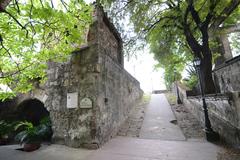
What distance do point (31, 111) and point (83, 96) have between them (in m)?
3.38

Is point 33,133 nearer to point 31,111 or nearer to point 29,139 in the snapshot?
point 29,139

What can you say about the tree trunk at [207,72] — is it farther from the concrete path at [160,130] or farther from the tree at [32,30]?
the tree at [32,30]

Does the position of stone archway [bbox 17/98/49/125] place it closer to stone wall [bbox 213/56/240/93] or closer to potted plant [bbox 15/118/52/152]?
potted plant [bbox 15/118/52/152]

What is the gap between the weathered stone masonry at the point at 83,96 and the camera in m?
3.83

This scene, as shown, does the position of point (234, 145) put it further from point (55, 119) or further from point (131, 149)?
point (55, 119)

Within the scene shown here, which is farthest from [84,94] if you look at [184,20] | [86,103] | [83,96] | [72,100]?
[184,20]

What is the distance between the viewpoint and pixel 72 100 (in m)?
4.09

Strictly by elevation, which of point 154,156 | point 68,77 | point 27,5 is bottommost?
point 154,156

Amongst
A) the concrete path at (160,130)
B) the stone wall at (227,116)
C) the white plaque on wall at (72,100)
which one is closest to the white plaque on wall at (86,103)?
the white plaque on wall at (72,100)

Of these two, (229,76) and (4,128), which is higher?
(229,76)

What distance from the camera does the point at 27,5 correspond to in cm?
284

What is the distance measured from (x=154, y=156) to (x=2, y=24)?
13.8 ft

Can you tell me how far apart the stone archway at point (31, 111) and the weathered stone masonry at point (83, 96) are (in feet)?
2.80

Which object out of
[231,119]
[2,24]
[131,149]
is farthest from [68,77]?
[231,119]
